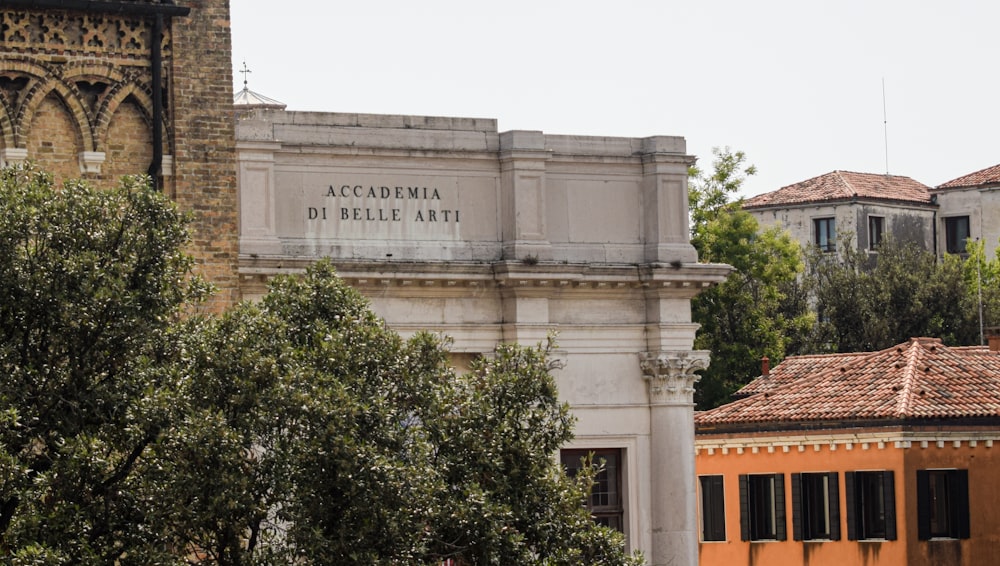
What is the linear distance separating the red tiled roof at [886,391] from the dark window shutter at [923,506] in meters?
1.26

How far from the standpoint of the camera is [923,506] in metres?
43.3

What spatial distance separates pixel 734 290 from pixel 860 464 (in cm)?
2133

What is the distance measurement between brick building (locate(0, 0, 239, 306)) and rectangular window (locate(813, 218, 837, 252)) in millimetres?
49172

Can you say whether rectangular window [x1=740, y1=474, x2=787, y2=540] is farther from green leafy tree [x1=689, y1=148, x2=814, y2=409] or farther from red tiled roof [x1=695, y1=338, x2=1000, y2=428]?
green leafy tree [x1=689, y1=148, x2=814, y2=409]

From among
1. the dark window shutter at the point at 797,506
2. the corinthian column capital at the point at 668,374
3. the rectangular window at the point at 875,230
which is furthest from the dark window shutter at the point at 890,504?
the rectangular window at the point at 875,230

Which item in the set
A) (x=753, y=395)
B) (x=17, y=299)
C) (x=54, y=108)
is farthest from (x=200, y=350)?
(x=753, y=395)

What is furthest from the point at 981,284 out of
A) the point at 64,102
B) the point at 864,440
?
the point at 64,102

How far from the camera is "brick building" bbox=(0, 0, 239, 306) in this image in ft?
102

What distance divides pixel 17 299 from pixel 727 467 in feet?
86.3

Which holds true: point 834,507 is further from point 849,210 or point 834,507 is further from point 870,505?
point 849,210

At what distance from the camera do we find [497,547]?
919 inches

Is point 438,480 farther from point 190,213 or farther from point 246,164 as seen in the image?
point 246,164

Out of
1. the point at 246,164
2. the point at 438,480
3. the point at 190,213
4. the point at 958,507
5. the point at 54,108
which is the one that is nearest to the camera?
the point at 438,480

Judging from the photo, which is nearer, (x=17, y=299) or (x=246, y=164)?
(x=17, y=299)
